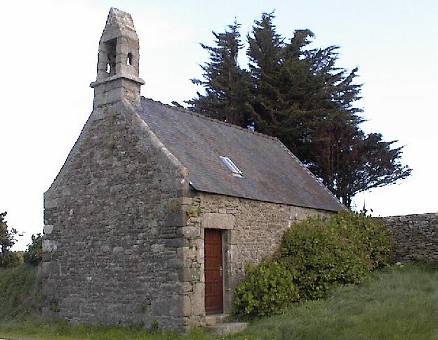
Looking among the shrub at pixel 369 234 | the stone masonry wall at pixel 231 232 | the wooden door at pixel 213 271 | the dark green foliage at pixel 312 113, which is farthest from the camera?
the dark green foliage at pixel 312 113

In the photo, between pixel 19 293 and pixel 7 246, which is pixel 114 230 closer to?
pixel 19 293

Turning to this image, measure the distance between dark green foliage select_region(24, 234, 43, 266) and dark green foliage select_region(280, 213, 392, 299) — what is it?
26.0ft

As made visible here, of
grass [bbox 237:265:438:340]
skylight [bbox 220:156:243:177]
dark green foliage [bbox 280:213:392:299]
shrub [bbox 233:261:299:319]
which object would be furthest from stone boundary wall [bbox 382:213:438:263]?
skylight [bbox 220:156:243:177]

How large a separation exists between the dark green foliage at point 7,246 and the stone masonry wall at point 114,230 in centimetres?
666

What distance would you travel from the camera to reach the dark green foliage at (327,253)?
14867mm

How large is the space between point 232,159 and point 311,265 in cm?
372

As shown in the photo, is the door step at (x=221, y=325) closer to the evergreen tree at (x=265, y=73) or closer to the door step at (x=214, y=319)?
the door step at (x=214, y=319)

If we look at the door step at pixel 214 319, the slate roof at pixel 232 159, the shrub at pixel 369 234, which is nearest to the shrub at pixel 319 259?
the shrub at pixel 369 234

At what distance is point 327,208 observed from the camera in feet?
59.6

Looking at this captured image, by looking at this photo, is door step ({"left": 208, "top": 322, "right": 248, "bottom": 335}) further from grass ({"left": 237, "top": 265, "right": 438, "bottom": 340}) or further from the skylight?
the skylight

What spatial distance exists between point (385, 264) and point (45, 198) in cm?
1037

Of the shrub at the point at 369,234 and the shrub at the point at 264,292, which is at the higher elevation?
the shrub at the point at 369,234

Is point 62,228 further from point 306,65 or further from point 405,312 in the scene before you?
point 306,65

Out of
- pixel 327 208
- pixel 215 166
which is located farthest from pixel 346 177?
pixel 215 166
